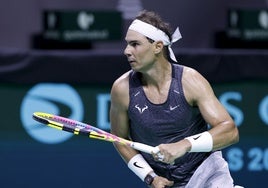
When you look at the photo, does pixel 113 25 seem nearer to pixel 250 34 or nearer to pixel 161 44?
pixel 250 34

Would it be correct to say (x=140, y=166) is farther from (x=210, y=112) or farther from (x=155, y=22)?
(x=155, y=22)

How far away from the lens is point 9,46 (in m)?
9.31

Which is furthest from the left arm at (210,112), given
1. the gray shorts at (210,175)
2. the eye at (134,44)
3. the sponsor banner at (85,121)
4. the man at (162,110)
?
the sponsor banner at (85,121)

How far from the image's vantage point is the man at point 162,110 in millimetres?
6137

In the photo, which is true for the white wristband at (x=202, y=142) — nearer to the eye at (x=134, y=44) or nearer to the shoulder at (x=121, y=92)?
the shoulder at (x=121, y=92)

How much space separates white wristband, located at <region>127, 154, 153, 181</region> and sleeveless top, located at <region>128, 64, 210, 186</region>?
64 mm

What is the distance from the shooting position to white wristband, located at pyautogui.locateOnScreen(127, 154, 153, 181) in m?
6.23

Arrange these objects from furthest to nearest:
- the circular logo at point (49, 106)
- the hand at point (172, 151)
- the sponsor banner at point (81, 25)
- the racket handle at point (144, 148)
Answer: the sponsor banner at point (81, 25), the circular logo at point (49, 106), the racket handle at point (144, 148), the hand at point (172, 151)

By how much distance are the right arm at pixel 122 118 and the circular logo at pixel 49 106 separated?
1790mm

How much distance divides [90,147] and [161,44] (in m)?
2.18

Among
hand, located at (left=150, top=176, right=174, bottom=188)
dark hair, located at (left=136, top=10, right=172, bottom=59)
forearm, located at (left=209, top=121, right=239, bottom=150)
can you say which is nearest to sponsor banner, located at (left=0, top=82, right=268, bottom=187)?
dark hair, located at (left=136, top=10, right=172, bottom=59)

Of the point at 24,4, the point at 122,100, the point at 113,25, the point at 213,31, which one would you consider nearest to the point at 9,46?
the point at 24,4

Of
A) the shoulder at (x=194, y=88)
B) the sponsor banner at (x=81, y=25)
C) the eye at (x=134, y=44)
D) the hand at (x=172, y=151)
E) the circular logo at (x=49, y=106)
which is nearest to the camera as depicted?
the hand at (x=172, y=151)

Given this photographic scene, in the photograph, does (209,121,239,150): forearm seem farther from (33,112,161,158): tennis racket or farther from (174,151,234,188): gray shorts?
(33,112,161,158): tennis racket
